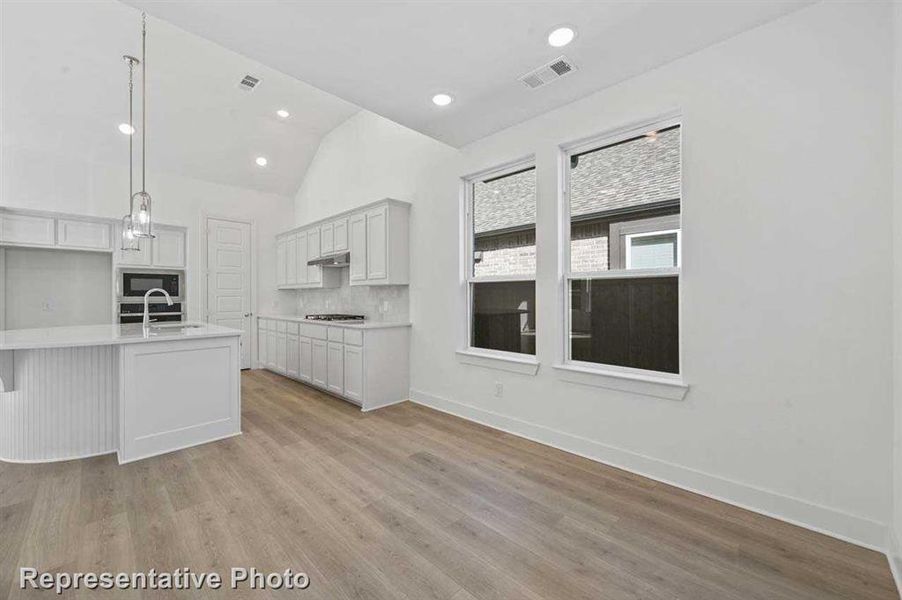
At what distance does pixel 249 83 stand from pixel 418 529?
5393 millimetres

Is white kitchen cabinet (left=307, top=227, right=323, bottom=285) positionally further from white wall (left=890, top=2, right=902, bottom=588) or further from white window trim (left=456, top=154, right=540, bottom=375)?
white wall (left=890, top=2, right=902, bottom=588)

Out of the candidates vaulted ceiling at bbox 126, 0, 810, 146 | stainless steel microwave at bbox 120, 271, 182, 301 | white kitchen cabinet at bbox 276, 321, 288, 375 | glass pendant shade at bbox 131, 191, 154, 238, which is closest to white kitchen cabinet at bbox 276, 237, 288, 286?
white kitchen cabinet at bbox 276, 321, 288, 375

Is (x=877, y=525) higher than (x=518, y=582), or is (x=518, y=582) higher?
(x=877, y=525)

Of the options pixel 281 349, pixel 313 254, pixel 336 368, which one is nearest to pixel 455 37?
pixel 336 368

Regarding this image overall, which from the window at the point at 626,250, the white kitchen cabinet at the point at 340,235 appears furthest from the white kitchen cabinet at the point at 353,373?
the window at the point at 626,250

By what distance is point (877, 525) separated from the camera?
1.91 metres

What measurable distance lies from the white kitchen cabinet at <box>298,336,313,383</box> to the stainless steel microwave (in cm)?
230

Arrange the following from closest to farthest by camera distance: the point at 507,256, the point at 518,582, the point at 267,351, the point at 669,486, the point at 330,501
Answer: the point at 518,582, the point at 330,501, the point at 669,486, the point at 507,256, the point at 267,351

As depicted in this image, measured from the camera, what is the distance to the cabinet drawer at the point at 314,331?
4.91 m

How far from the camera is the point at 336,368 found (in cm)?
466

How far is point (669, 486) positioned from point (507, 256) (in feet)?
7.36

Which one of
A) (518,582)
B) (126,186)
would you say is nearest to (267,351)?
(126,186)

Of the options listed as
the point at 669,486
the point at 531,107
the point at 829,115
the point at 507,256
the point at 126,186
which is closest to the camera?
the point at 829,115

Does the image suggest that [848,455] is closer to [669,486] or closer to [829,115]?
[669,486]
